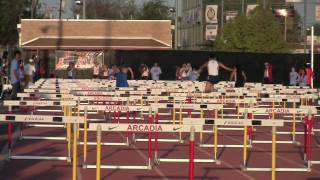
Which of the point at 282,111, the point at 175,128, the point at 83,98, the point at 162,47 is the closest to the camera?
the point at 175,128

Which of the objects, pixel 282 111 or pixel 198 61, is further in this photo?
pixel 198 61

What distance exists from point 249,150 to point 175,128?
7054 millimetres

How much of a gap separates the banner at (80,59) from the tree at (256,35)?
20421 mm

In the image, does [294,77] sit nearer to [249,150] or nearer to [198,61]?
[198,61]

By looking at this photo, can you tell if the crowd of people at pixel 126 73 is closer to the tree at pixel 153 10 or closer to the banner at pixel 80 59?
the banner at pixel 80 59

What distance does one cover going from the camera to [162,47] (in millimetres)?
66250

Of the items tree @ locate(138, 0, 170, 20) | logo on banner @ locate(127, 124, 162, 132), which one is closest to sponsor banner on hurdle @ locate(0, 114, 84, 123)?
logo on banner @ locate(127, 124, 162, 132)

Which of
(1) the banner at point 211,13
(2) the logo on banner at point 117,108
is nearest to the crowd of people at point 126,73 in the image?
(2) the logo on banner at point 117,108

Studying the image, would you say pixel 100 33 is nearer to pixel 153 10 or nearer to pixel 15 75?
pixel 15 75

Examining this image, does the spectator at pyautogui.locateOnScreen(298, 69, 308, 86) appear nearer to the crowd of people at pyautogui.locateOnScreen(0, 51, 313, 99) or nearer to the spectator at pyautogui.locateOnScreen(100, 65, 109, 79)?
the crowd of people at pyautogui.locateOnScreen(0, 51, 313, 99)

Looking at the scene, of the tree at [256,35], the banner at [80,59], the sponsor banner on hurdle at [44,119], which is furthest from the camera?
the tree at [256,35]

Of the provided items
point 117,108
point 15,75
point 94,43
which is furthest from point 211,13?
point 117,108

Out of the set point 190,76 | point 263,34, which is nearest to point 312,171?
point 190,76

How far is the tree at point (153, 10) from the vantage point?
10556 cm
